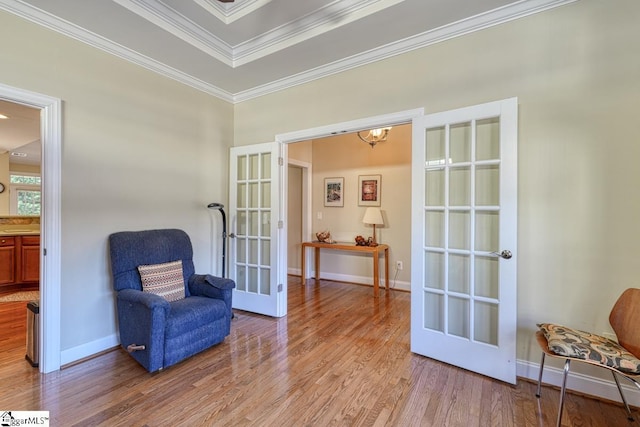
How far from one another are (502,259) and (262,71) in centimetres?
282

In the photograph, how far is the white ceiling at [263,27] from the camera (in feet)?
6.92

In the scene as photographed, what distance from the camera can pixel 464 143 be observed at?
227 centimetres

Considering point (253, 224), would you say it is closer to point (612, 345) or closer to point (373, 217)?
point (373, 217)

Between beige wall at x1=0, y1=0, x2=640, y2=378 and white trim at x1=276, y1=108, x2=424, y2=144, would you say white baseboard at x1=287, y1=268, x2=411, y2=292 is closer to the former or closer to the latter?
beige wall at x1=0, y1=0, x2=640, y2=378

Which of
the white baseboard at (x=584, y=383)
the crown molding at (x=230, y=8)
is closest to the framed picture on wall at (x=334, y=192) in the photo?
the crown molding at (x=230, y=8)

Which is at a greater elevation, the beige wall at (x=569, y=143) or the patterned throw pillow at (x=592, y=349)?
the beige wall at (x=569, y=143)

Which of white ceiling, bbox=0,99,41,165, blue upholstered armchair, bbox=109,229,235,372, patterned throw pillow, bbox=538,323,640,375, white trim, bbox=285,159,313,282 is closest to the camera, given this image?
patterned throw pillow, bbox=538,323,640,375

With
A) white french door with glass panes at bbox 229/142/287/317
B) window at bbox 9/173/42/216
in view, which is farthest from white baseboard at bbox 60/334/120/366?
window at bbox 9/173/42/216

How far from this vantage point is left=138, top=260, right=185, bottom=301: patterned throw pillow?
250 centimetres

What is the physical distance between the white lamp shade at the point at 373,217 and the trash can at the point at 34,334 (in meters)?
3.81

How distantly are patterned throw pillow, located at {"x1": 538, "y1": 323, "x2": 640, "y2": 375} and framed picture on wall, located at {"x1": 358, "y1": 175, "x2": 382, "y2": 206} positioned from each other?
10.6 ft

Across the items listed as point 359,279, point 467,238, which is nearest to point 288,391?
point 467,238

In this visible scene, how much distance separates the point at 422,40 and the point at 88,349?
150 inches

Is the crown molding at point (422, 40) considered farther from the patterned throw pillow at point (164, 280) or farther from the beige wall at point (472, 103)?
the patterned throw pillow at point (164, 280)
